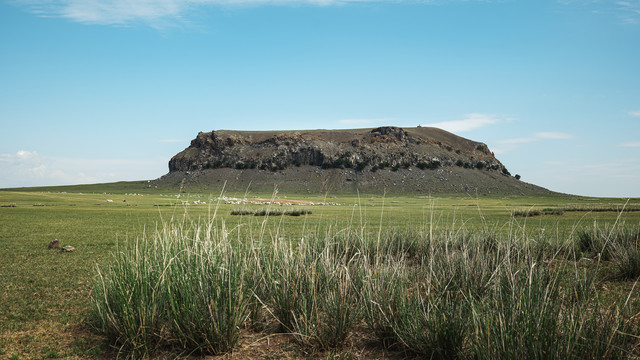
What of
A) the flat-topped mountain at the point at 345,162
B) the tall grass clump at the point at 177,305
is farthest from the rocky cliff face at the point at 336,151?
the tall grass clump at the point at 177,305

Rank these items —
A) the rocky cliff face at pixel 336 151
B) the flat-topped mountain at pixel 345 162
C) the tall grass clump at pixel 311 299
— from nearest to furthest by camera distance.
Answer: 1. the tall grass clump at pixel 311 299
2. the flat-topped mountain at pixel 345 162
3. the rocky cliff face at pixel 336 151

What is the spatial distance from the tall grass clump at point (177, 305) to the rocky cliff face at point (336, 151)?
131 m

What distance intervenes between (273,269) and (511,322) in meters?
3.36

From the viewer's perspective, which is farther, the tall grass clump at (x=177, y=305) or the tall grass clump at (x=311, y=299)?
the tall grass clump at (x=311, y=299)

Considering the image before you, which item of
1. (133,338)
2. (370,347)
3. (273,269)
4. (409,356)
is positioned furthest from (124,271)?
(409,356)

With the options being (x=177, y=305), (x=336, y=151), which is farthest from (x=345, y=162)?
(x=177, y=305)

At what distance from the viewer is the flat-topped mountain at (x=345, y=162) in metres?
127

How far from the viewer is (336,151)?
5768 inches

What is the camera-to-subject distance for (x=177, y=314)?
16.3ft

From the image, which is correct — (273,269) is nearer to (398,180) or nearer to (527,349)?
(527,349)

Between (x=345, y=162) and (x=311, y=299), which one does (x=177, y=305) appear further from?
(x=345, y=162)

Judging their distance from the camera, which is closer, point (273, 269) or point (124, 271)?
point (124, 271)

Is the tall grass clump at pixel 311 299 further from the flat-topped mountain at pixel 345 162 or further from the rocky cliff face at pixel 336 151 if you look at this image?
the rocky cliff face at pixel 336 151

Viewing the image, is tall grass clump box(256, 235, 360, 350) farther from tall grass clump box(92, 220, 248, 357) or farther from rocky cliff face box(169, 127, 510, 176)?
rocky cliff face box(169, 127, 510, 176)
